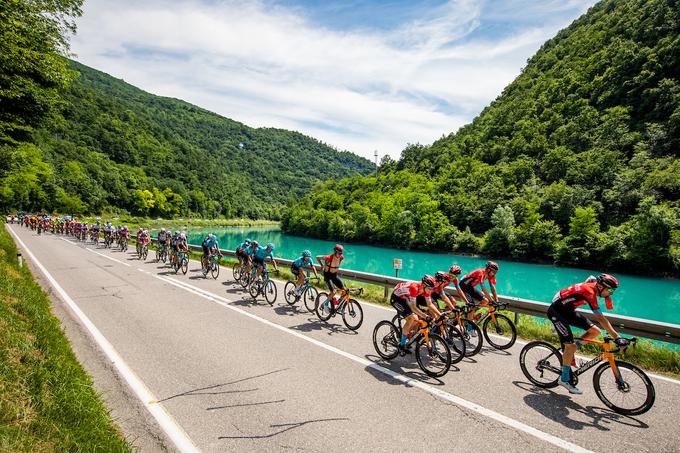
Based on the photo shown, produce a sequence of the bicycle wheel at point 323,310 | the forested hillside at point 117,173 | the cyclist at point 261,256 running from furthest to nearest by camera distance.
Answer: the forested hillside at point 117,173 → the cyclist at point 261,256 → the bicycle wheel at point 323,310

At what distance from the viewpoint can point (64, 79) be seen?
1341cm

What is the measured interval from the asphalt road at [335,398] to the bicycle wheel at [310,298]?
130cm

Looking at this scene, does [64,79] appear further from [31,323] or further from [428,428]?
[428,428]

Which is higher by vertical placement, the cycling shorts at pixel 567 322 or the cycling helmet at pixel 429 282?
the cycling helmet at pixel 429 282

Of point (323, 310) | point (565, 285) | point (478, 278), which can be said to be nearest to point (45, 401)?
point (323, 310)

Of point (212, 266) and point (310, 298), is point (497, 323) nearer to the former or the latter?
point (310, 298)

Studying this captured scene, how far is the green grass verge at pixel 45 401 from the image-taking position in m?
3.04

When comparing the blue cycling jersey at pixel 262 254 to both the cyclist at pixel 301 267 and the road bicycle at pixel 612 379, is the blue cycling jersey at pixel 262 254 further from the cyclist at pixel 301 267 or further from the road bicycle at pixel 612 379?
the road bicycle at pixel 612 379

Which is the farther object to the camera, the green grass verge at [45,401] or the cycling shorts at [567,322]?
the cycling shorts at [567,322]

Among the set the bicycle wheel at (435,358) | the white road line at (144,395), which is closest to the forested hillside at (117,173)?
the white road line at (144,395)

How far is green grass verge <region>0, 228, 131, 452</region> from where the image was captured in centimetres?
304

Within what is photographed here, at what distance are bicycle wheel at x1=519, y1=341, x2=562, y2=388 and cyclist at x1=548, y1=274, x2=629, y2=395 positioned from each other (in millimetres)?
211

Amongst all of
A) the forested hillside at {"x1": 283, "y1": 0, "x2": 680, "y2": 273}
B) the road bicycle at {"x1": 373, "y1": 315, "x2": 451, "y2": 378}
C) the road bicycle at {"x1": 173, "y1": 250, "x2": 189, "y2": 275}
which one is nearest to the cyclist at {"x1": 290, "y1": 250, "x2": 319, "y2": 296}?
the road bicycle at {"x1": 373, "y1": 315, "x2": 451, "y2": 378}

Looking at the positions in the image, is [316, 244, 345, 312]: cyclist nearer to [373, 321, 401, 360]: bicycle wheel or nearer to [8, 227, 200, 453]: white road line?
[373, 321, 401, 360]: bicycle wheel
